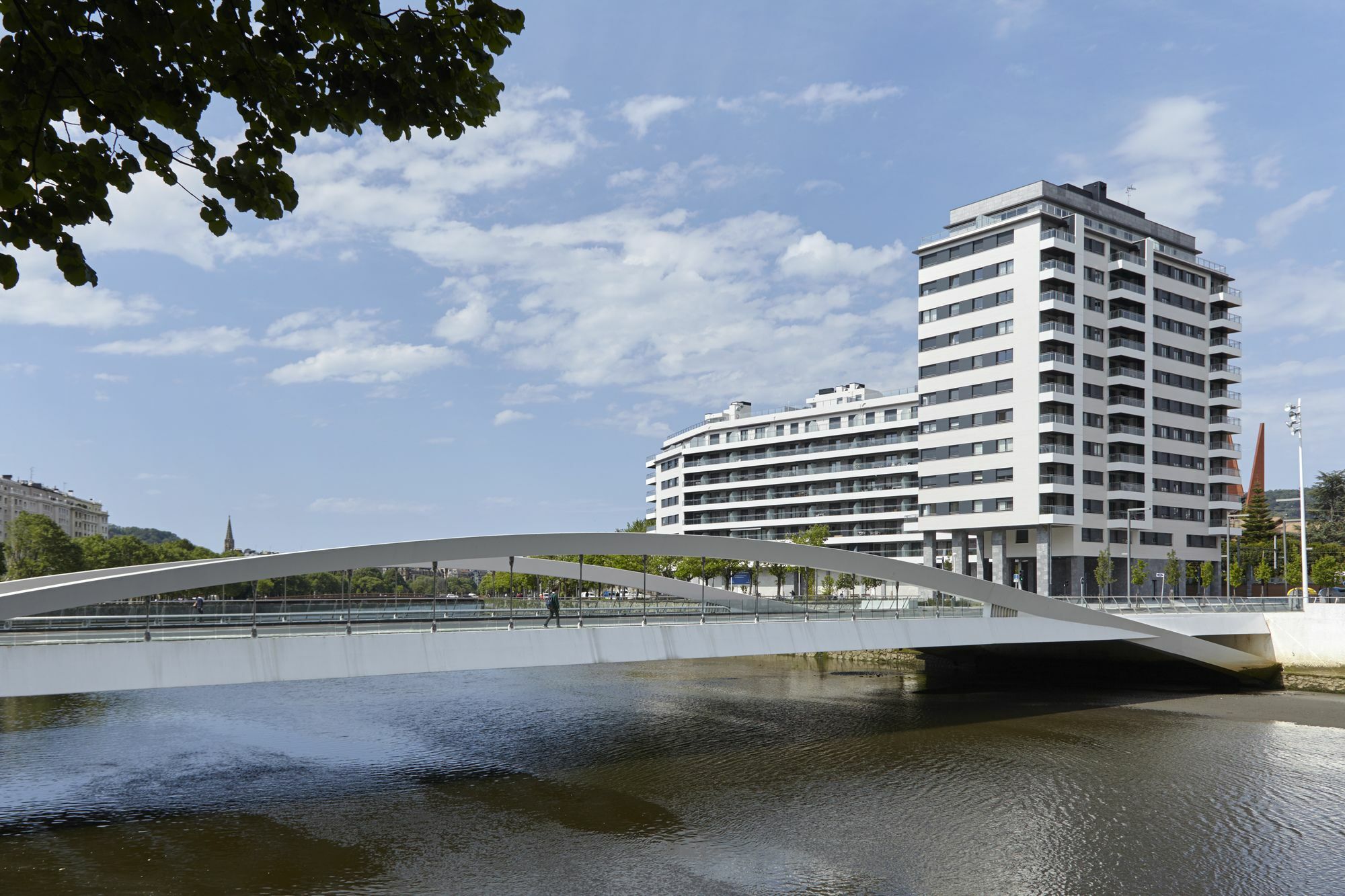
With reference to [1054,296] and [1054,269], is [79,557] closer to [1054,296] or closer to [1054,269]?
[1054,296]

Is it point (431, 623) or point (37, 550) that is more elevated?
point (37, 550)

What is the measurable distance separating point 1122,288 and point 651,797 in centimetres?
6076

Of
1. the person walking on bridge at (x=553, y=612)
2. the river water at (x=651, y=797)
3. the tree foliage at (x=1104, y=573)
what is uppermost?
the person walking on bridge at (x=553, y=612)

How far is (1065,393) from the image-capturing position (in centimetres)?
6700

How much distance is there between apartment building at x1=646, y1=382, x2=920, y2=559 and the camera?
89.0m

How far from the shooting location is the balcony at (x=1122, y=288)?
70188 mm

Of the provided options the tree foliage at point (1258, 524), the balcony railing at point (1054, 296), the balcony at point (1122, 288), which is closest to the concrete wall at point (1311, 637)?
the balcony railing at point (1054, 296)

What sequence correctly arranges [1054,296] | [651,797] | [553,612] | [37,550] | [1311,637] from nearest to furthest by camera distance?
[651,797] < [553,612] < [1311,637] < [1054,296] < [37,550]

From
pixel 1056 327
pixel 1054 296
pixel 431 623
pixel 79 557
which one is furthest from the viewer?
pixel 79 557

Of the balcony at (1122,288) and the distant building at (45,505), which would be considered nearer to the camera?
the balcony at (1122,288)

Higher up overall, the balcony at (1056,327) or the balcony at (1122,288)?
the balcony at (1122,288)

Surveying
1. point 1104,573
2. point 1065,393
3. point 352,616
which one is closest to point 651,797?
point 352,616

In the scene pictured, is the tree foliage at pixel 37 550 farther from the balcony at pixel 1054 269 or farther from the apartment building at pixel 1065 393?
the balcony at pixel 1054 269

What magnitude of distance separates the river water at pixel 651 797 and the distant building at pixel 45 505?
480ft
